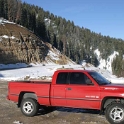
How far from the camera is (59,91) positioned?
9.19 meters

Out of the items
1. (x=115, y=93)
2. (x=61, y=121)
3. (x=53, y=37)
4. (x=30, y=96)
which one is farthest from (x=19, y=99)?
(x=53, y=37)

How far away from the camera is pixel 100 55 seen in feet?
560

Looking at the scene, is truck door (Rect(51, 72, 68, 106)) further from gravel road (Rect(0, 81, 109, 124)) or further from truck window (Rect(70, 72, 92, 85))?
gravel road (Rect(0, 81, 109, 124))

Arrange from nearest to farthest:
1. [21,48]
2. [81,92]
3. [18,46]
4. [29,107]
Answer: [81,92] → [29,107] → [18,46] → [21,48]

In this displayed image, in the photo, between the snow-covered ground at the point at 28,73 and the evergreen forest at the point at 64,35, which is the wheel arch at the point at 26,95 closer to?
the snow-covered ground at the point at 28,73

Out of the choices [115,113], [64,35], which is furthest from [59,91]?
[64,35]

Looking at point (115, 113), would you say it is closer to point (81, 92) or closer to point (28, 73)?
point (81, 92)

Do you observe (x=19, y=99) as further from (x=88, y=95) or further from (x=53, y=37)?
(x=53, y=37)

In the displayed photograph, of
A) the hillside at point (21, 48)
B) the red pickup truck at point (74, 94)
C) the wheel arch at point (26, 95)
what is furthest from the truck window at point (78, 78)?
the hillside at point (21, 48)

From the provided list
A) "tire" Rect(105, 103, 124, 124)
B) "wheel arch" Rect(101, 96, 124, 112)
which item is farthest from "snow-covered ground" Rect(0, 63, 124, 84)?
"tire" Rect(105, 103, 124, 124)

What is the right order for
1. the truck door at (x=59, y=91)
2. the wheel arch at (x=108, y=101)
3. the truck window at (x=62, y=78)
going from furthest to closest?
1. the truck window at (x=62, y=78)
2. the truck door at (x=59, y=91)
3. the wheel arch at (x=108, y=101)

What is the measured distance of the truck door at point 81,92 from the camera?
8570mm

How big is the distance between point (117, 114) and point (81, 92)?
1397mm

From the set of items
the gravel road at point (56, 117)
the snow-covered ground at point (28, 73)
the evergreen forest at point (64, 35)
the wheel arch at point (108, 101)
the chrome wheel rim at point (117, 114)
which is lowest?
the gravel road at point (56, 117)
